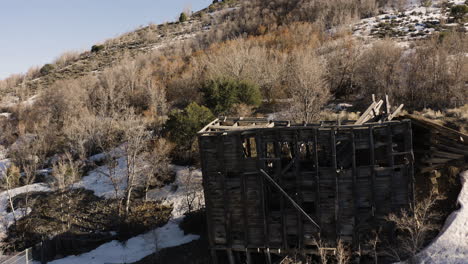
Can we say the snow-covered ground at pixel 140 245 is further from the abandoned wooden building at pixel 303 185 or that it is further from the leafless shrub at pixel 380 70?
the leafless shrub at pixel 380 70

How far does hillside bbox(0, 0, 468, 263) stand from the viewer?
26.2 meters

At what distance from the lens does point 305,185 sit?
1739cm

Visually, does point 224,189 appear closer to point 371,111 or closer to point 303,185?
point 303,185

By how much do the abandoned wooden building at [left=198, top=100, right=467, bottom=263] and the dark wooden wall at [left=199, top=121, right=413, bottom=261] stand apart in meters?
0.04

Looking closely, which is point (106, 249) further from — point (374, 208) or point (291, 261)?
point (374, 208)

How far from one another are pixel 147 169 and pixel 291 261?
17.6 metres

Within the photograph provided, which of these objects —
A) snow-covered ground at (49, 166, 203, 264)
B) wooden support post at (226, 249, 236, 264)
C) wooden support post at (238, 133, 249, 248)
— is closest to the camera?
wooden support post at (238, 133, 249, 248)

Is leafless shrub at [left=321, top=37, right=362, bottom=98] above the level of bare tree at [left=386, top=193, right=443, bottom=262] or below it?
above

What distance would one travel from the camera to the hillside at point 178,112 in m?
26.2

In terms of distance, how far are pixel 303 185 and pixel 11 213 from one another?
2542cm

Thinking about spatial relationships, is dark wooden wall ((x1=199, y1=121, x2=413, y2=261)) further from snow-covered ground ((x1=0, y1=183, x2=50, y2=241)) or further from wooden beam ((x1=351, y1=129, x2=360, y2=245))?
snow-covered ground ((x1=0, y1=183, x2=50, y2=241))

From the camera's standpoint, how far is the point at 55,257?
81.4ft

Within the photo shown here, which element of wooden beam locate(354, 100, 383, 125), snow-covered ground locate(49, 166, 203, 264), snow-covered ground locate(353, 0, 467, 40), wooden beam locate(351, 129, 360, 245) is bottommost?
snow-covered ground locate(49, 166, 203, 264)

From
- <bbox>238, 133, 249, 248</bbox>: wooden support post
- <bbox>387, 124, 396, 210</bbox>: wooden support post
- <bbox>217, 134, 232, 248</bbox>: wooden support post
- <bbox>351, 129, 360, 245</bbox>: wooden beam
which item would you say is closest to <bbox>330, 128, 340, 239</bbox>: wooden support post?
<bbox>351, 129, 360, 245</bbox>: wooden beam
